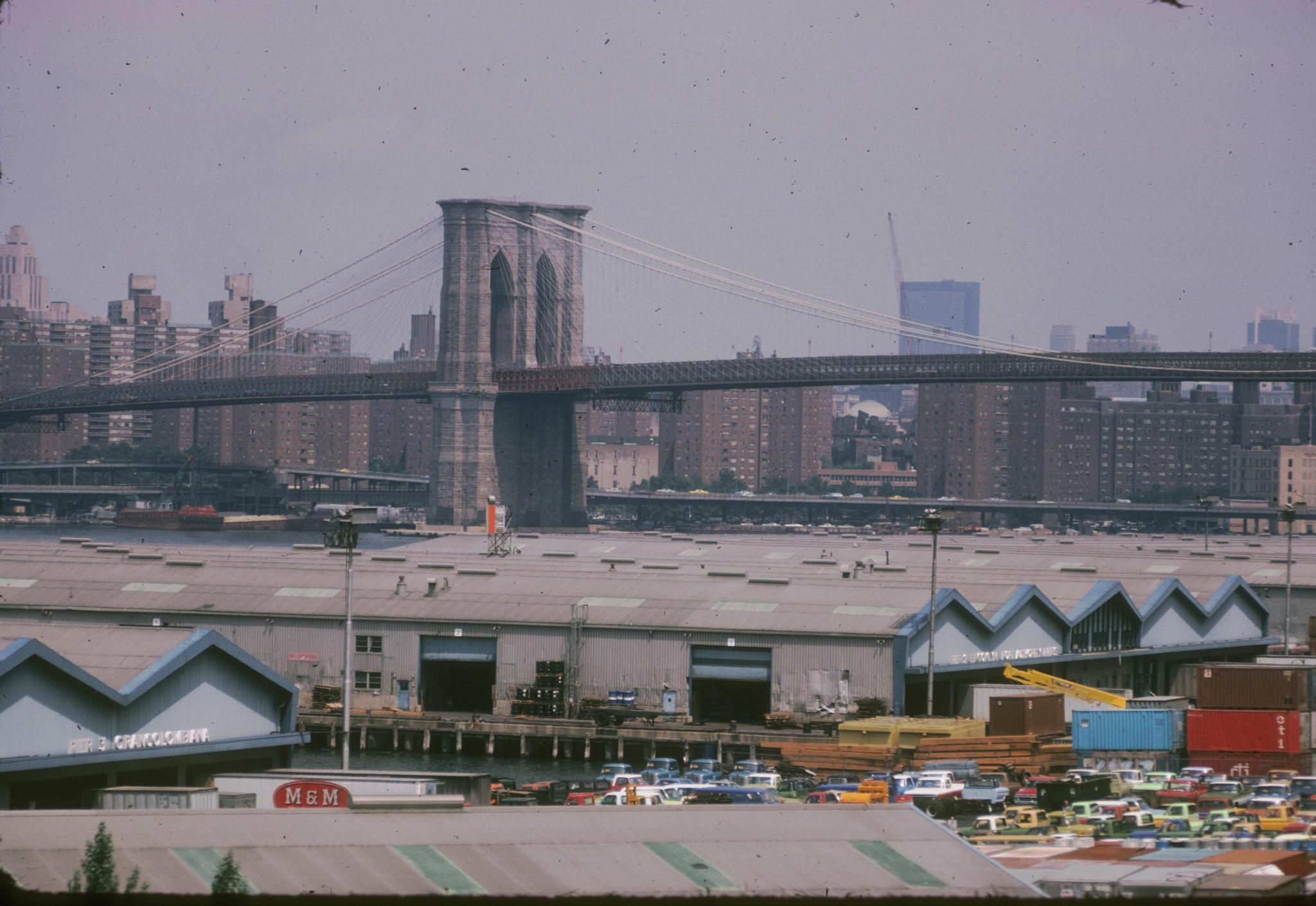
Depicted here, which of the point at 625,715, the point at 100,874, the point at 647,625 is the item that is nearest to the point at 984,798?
the point at 625,715

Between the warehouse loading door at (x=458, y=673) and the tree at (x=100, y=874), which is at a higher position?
the tree at (x=100, y=874)

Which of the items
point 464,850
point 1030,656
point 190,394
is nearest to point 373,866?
point 464,850

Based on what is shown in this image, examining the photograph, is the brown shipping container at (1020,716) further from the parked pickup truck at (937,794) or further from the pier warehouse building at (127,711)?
the pier warehouse building at (127,711)

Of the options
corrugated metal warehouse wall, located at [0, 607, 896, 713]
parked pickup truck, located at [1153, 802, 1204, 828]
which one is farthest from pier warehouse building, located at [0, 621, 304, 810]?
corrugated metal warehouse wall, located at [0, 607, 896, 713]

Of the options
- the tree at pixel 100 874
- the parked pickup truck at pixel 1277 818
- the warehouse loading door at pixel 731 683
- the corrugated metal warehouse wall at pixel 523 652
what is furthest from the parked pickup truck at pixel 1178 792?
the tree at pixel 100 874

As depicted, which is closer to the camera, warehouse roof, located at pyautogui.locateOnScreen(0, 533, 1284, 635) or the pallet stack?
the pallet stack

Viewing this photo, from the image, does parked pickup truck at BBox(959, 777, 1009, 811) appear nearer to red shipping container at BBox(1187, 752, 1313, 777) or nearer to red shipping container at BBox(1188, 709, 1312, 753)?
red shipping container at BBox(1187, 752, 1313, 777)

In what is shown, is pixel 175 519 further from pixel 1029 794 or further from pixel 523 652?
pixel 1029 794
